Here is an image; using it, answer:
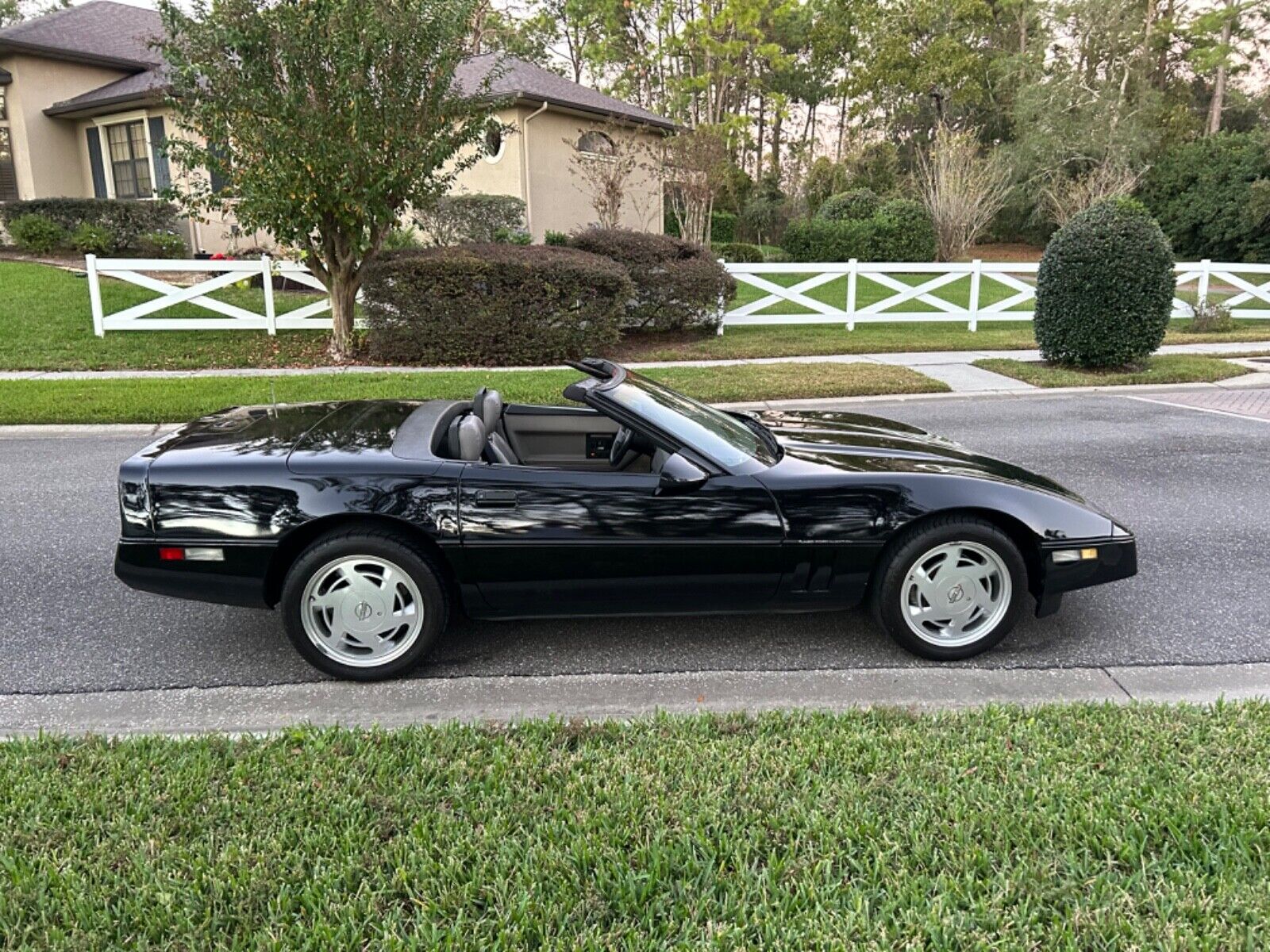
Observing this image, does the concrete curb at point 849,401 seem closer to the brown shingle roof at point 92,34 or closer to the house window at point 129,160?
the house window at point 129,160

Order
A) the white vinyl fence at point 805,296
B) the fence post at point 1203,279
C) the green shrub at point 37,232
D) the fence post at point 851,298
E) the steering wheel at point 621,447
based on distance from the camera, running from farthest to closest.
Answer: the green shrub at point 37,232
the fence post at point 1203,279
the fence post at point 851,298
the white vinyl fence at point 805,296
the steering wheel at point 621,447

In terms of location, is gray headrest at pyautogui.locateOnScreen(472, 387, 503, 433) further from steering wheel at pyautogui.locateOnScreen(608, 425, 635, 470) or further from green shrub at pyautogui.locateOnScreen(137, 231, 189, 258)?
green shrub at pyautogui.locateOnScreen(137, 231, 189, 258)

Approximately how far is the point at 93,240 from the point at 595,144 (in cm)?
1226

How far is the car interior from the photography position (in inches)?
149

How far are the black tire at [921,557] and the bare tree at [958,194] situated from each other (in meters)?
21.9

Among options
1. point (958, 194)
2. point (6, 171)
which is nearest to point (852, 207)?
point (958, 194)

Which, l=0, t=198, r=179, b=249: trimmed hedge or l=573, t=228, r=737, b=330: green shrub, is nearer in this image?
l=573, t=228, r=737, b=330: green shrub

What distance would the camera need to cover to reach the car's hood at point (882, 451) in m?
3.91

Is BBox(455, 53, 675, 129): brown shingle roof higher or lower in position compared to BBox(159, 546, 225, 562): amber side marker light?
higher

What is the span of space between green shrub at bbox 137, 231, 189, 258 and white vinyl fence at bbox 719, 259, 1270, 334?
41.0ft

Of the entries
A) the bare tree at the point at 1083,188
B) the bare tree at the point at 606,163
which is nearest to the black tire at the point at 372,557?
the bare tree at the point at 606,163

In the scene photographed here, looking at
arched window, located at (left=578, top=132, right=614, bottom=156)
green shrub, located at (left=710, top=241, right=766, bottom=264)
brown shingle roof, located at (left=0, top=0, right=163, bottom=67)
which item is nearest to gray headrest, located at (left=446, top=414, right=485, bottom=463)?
green shrub, located at (left=710, top=241, right=766, bottom=264)

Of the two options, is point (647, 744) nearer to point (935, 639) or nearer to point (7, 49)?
point (935, 639)

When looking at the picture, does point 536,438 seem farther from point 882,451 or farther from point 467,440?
point 882,451
